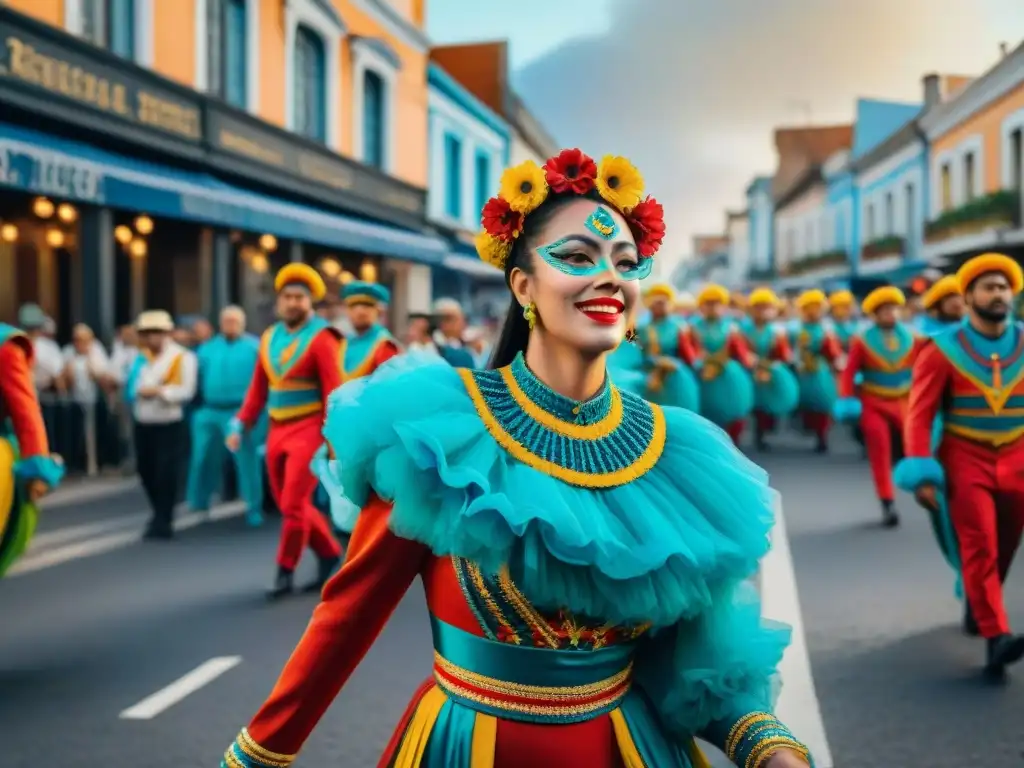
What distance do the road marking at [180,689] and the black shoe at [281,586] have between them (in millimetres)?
1347

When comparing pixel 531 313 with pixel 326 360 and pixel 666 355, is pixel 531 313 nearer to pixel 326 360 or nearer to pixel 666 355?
pixel 326 360

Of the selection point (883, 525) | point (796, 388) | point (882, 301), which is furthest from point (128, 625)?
point (796, 388)

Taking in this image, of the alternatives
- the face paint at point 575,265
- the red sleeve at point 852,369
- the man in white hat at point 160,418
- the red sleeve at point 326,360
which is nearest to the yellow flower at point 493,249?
the face paint at point 575,265

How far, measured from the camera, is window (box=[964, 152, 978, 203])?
108 ft

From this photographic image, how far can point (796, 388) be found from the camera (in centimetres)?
1678

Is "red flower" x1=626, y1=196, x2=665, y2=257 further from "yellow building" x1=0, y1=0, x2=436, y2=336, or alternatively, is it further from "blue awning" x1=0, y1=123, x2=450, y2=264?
"yellow building" x1=0, y1=0, x2=436, y2=336

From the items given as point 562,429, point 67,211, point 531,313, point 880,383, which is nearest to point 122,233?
point 67,211

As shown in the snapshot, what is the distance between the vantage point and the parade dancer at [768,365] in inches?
655

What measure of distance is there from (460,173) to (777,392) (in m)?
18.3

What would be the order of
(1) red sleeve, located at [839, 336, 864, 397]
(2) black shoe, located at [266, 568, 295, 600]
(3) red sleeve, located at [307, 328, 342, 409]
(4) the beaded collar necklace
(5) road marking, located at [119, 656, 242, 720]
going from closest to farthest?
(4) the beaded collar necklace → (5) road marking, located at [119, 656, 242, 720] → (2) black shoe, located at [266, 568, 295, 600] → (3) red sleeve, located at [307, 328, 342, 409] → (1) red sleeve, located at [839, 336, 864, 397]

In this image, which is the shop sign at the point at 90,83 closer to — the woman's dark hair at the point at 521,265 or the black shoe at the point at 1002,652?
the black shoe at the point at 1002,652

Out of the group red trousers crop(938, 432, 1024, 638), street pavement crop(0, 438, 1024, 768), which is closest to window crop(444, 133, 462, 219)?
street pavement crop(0, 438, 1024, 768)

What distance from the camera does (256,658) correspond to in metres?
5.91

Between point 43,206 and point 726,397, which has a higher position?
point 43,206
